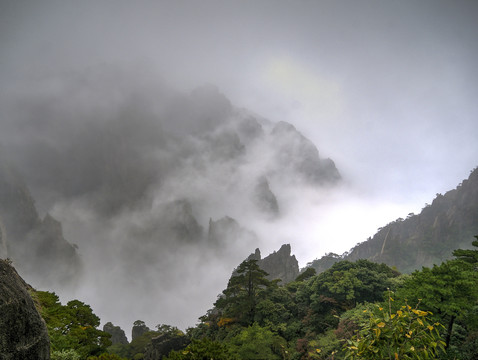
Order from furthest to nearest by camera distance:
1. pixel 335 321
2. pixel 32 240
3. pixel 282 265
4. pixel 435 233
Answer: pixel 32 240 < pixel 435 233 < pixel 282 265 < pixel 335 321

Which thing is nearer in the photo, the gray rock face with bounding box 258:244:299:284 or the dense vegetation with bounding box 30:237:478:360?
the dense vegetation with bounding box 30:237:478:360

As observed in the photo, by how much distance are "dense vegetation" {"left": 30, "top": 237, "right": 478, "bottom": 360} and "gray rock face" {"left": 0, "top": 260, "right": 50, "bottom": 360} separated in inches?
235

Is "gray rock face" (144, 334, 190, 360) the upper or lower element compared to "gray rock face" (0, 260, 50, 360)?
lower

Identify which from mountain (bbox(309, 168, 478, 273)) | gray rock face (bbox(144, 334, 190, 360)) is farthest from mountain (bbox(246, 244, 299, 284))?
gray rock face (bbox(144, 334, 190, 360))

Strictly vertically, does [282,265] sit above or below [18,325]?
above

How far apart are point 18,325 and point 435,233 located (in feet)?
414

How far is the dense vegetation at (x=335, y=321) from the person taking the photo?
16.8 ft

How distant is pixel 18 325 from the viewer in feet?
A: 19.9

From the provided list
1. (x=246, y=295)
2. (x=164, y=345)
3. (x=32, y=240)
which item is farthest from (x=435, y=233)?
(x=32, y=240)

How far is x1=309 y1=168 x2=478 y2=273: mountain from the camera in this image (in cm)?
9125

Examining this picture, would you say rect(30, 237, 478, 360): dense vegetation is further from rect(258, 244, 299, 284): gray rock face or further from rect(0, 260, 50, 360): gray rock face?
rect(258, 244, 299, 284): gray rock face

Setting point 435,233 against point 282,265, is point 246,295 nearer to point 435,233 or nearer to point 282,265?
point 282,265

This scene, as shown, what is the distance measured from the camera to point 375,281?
91.3 feet

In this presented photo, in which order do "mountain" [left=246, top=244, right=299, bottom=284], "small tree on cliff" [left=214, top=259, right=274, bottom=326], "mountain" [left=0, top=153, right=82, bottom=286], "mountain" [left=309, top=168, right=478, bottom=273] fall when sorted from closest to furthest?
"small tree on cliff" [left=214, top=259, right=274, bottom=326] → "mountain" [left=309, top=168, right=478, bottom=273] → "mountain" [left=246, top=244, right=299, bottom=284] → "mountain" [left=0, top=153, right=82, bottom=286]
